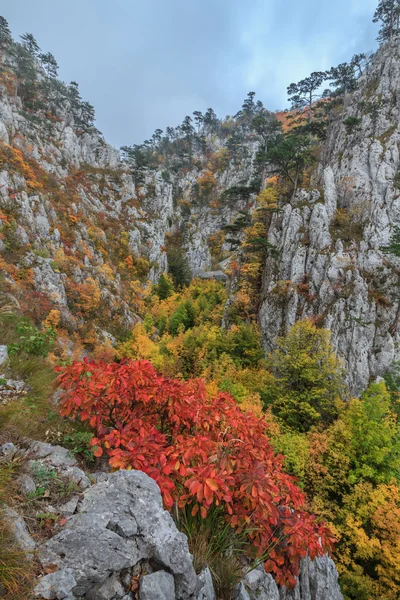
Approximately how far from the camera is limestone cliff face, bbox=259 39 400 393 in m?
21.2

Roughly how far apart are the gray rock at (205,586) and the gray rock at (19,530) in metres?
1.63

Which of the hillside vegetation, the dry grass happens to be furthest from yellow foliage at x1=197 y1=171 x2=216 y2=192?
the dry grass

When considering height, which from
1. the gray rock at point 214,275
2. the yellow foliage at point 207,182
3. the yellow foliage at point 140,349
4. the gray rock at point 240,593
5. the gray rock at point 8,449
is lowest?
the gray rock at point 240,593

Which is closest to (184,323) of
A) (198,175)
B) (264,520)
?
(264,520)

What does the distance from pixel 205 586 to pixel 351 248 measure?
1039 inches

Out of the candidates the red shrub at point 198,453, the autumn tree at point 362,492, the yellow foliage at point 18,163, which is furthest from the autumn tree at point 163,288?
the red shrub at point 198,453

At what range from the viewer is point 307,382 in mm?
18438

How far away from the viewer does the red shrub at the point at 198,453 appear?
9.66 feet

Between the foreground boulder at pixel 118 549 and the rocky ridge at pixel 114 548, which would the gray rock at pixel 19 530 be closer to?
the rocky ridge at pixel 114 548

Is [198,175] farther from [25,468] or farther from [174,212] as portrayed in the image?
[25,468]

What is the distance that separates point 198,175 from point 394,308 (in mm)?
58105

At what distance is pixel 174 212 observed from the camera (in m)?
58.5

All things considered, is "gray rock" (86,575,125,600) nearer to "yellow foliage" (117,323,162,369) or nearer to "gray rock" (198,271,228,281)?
"yellow foliage" (117,323,162,369)

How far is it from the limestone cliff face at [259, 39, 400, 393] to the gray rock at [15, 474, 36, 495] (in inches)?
871
